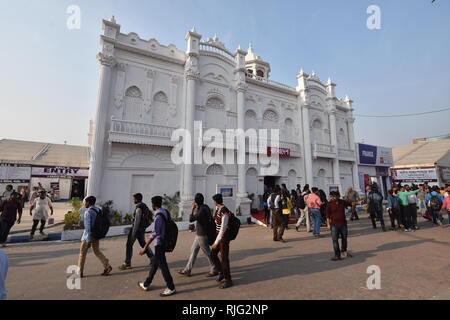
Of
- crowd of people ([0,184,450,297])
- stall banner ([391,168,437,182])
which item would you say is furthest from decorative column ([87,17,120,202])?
stall banner ([391,168,437,182])

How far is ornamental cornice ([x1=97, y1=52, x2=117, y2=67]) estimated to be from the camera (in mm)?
10102

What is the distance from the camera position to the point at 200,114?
12633mm

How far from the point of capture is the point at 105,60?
400 inches

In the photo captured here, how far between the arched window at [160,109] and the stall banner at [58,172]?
16493 mm

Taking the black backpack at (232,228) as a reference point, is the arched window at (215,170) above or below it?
above

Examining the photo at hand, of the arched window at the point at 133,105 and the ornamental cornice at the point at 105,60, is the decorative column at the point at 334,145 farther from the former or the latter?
the ornamental cornice at the point at 105,60

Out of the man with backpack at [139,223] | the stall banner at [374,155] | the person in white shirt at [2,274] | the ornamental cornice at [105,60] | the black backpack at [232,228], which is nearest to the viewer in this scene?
the person in white shirt at [2,274]

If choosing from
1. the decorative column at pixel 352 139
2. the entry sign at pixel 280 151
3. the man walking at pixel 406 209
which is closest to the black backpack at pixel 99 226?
the man walking at pixel 406 209

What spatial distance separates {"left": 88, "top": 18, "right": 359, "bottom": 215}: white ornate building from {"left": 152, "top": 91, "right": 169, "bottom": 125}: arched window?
0.06 metres

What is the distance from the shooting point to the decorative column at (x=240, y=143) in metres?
12.4
